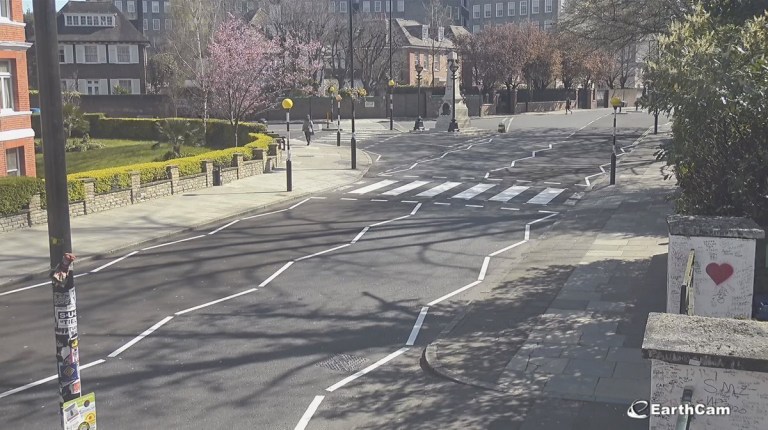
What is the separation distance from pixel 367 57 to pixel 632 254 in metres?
69.8

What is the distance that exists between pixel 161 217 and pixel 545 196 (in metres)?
12.7

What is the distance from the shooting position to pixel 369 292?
48.0 ft

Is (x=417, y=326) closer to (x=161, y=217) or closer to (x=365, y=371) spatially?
(x=365, y=371)

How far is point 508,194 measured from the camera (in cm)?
2708

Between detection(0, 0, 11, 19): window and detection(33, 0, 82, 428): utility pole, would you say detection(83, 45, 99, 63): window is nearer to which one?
detection(0, 0, 11, 19): window

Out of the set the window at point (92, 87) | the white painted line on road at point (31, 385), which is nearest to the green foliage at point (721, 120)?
the white painted line on road at point (31, 385)

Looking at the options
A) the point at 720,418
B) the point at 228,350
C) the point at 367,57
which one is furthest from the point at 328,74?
the point at 720,418

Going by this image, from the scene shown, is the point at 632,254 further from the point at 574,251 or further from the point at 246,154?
the point at 246,154

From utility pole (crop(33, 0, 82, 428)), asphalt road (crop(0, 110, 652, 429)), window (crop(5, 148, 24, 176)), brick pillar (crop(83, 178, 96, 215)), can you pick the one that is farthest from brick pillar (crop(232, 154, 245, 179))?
utility pole (crop(33, 0, 82, 428))

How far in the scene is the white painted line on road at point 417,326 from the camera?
471 inches

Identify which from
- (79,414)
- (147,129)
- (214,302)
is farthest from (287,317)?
(147,129)

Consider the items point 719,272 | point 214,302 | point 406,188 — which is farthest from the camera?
point 406,188

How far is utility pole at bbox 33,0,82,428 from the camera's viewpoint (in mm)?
6090

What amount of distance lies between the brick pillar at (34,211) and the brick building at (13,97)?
5394 mm
